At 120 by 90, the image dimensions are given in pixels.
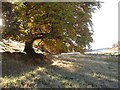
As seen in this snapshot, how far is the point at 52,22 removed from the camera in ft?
56.7

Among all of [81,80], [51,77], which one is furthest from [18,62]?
[81,80]

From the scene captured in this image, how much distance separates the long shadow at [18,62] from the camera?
50.9 feet

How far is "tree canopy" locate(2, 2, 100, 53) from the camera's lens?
55.5ft

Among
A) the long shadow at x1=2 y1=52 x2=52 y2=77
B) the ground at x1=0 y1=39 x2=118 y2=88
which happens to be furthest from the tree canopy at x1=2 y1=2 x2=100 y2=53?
the ground at x1=0 y1=39 x2=118 y2=88

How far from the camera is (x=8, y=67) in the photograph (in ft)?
53.1

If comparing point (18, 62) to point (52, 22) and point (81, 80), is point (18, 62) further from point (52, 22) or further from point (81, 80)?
point (81, 80)

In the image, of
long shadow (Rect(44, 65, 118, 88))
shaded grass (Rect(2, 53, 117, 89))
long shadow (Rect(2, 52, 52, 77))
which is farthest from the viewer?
long shadow (Rect(2, 52, 52, 77))

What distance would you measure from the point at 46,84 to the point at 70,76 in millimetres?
2297

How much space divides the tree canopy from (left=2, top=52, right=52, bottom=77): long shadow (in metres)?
1.10

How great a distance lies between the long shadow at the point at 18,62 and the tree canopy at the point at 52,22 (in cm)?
110

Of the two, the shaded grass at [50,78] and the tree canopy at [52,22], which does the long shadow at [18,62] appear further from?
the tree canopy at [52,22]

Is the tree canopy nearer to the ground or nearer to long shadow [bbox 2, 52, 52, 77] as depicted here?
long shadow [bbox 2, 52, 52, 77]

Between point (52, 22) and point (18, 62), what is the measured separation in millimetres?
2904

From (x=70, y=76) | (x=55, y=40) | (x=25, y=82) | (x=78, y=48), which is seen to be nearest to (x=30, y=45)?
(x=55, y=40)
